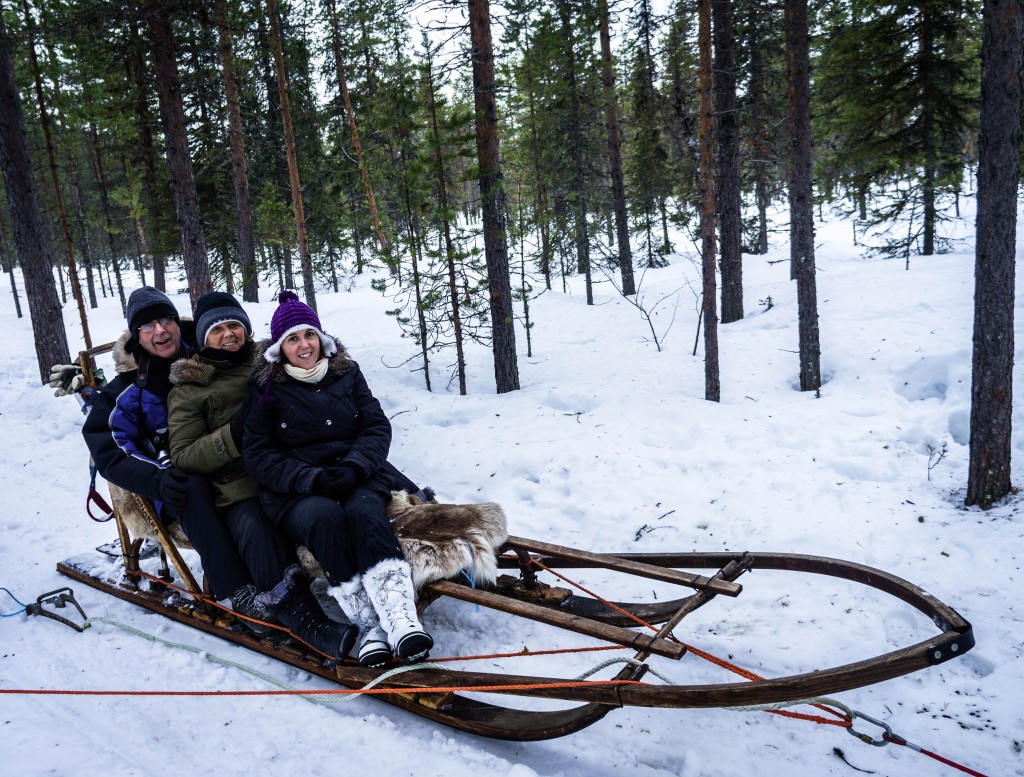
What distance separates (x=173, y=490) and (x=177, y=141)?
24.9 ft

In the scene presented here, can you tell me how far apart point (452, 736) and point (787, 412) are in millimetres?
5906

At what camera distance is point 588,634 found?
2902mm

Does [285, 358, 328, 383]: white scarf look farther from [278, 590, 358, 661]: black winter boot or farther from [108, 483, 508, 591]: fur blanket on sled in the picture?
[278, 590, 358, 661]: black winter boot

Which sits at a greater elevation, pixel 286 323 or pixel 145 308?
pixel 145 308

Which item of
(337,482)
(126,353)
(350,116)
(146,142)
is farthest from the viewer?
(350,116)

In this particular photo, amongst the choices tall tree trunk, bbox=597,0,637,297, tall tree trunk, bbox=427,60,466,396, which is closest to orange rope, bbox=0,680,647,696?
tall tree trunk, bbox=427,60,466,396

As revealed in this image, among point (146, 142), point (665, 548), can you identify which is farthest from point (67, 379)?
point (146, 142)

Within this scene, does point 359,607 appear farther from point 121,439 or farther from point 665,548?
point 665,548

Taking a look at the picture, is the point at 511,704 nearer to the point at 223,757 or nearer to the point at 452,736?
the point at 452,736

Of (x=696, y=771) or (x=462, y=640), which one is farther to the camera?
(x=462, y=640)

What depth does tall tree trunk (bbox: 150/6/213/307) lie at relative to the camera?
29.4 feet

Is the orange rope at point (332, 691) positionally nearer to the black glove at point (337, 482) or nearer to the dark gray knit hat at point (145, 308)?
the black glove at point (337, 482)

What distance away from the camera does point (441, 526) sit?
12.7ft

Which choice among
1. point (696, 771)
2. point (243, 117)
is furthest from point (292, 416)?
point (243, 117)
